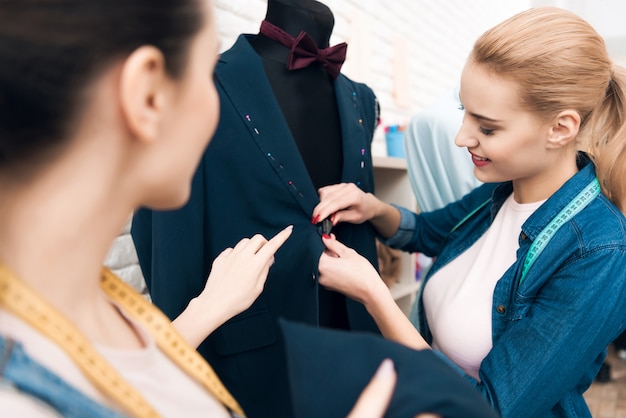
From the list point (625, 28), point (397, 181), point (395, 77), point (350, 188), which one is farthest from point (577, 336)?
point (625, 28)

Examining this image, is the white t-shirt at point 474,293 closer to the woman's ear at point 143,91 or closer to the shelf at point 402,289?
the shelf at point 402,289

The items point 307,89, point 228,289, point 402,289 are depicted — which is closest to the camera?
point 228,289

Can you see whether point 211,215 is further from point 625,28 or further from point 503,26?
point 625,28

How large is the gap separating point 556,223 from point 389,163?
2.35 feet

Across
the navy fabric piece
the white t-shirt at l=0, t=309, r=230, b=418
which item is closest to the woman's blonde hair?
the navy fabric piece

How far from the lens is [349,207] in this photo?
1.24 metres

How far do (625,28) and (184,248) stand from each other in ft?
14.3

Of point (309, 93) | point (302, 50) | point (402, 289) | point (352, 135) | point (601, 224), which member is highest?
point (302, 50)

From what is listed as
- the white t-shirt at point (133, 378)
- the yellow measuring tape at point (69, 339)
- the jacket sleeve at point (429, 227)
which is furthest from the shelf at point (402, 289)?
the yellow measuring tape at point (69, 339)

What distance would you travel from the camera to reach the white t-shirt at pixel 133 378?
398 millimetres

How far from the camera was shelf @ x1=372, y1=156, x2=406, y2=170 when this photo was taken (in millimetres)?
1624

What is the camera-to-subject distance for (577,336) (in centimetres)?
95

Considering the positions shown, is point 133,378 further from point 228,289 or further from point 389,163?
point 389,163

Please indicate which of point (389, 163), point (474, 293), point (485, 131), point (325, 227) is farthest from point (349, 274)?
point (389, 163)
